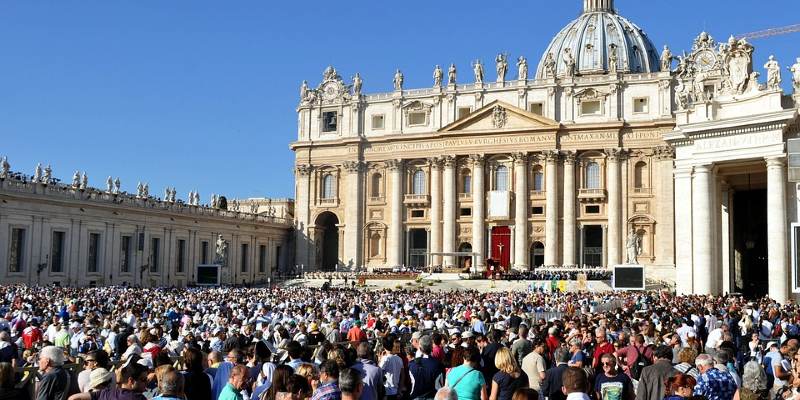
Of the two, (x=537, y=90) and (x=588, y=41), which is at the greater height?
(x=588, y=41)

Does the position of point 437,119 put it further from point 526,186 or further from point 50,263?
point 50,263

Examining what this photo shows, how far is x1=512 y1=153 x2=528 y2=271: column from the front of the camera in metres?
67.4

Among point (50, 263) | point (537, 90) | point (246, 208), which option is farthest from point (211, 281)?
point (246, 208)

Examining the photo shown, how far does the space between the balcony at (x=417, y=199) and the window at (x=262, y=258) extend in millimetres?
14335

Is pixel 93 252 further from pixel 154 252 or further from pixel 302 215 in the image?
pixel 302 215

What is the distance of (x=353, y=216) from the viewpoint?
73250 mm

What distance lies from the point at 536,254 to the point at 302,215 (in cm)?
2195

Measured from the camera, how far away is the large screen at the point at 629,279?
41250 millimetres

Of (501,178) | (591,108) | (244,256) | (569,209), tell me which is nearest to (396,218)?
(501,178)

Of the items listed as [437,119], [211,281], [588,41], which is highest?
[588,41]

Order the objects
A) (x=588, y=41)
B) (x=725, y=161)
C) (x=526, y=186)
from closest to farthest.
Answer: (x=725, y=161), (x=526, y=186), (x=588, y=41)

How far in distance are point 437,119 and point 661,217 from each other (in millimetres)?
20568

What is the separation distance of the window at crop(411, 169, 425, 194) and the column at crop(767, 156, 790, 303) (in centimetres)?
4297

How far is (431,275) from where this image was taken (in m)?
62.8
